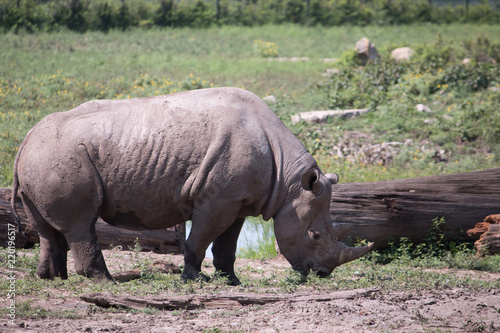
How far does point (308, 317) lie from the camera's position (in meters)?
4.64

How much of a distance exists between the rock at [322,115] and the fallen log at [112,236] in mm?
6937

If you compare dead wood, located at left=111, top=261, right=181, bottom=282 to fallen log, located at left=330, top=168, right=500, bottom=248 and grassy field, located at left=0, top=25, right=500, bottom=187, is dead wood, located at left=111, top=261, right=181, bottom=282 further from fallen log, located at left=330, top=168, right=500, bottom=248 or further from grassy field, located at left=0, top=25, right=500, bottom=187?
grassy field, located at left=0, top=25, right=500, bottom=187

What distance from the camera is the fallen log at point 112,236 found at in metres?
7.58

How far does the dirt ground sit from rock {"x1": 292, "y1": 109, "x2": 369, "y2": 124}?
9.87 m

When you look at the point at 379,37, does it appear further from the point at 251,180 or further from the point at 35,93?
the point at 251,180

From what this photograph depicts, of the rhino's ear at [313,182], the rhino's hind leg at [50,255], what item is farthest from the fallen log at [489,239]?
the rhino's hind leg at [50,255]

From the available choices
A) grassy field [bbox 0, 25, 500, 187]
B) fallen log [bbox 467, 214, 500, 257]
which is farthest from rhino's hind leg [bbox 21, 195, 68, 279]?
fallen log [bbox 467, 214, 500, 257]

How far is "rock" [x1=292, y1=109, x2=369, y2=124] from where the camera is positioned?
14.9 meters

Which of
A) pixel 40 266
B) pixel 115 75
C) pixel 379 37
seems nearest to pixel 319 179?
pixel 40 266

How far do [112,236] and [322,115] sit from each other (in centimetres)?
829

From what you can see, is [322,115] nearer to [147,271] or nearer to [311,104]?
[311,104]

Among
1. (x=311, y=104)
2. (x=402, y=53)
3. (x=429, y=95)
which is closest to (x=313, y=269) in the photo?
(x=311, y=104)

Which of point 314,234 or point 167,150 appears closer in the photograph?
point 167,150

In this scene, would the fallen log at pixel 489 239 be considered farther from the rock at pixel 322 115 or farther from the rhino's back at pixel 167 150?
the rock at pixel 322 115
